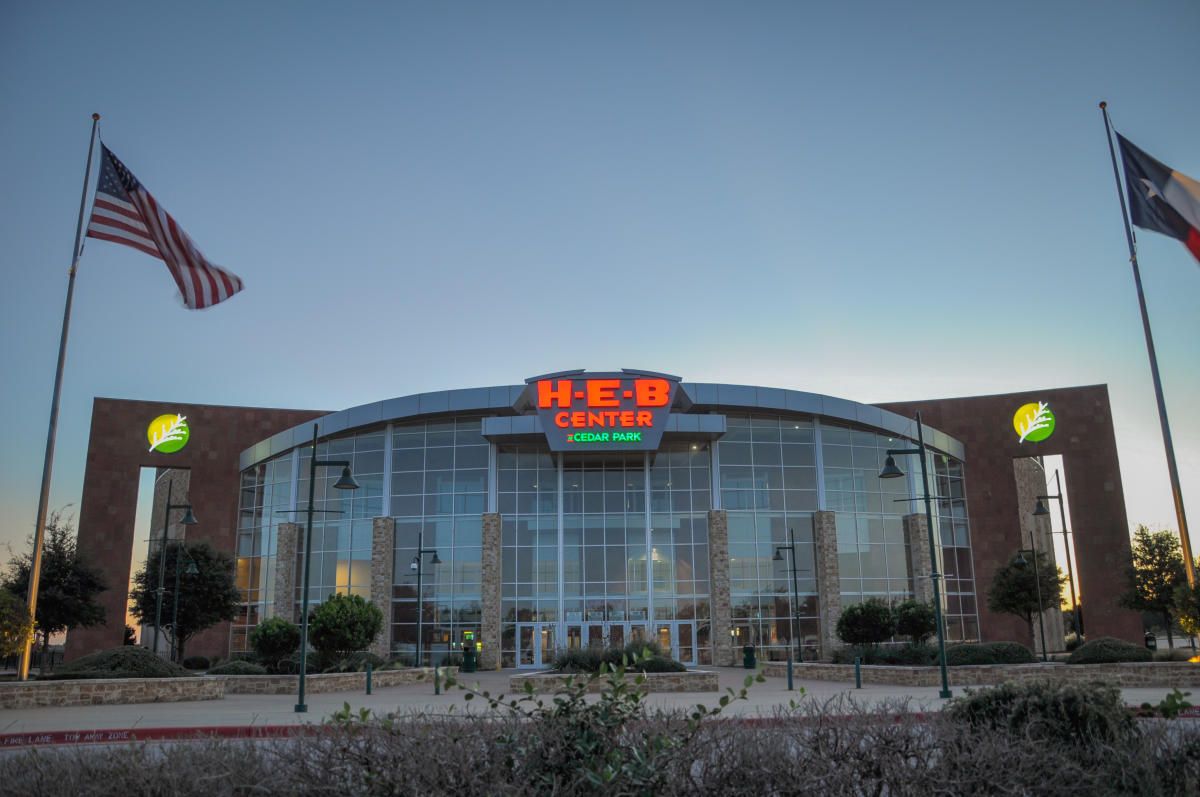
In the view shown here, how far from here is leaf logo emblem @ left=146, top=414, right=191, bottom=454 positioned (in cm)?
5056

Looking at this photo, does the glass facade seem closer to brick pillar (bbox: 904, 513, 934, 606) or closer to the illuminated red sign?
brick pillar (bbox: 904, 513, 934, 606)

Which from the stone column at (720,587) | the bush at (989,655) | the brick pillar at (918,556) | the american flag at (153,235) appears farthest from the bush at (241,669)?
the brick pillar at (918,556)

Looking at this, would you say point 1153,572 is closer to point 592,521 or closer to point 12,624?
point 592,521

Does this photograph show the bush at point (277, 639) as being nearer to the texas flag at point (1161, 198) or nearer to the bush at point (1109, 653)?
the bush at point (1109, 653)

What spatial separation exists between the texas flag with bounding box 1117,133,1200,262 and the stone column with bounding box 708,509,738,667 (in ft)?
76.2

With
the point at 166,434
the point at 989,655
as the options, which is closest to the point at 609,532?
the point at 989,655

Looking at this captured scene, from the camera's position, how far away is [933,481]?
51281 millimetres

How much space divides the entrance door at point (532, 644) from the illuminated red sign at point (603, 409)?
27.5 feet

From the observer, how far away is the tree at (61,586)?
37812mm

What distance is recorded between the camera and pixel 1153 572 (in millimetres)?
46500

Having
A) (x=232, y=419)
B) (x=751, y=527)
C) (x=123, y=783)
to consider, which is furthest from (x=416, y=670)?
(x=123, y=783)

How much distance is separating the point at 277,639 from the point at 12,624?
10.8 metres

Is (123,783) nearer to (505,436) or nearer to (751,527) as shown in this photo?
(505,436)

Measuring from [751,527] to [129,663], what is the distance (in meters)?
27.4
